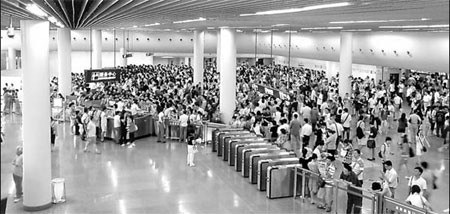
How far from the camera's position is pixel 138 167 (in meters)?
14.7

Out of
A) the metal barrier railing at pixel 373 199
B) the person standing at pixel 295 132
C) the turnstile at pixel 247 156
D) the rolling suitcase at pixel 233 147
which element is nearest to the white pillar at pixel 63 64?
the person standing at pixel 295 132

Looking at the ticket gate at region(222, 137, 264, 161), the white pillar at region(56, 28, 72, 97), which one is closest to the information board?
the white pillar at region(56, 28, 72, 97)

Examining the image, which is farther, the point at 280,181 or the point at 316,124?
the point at 316,124

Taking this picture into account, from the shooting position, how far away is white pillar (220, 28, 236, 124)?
2080 centimetres

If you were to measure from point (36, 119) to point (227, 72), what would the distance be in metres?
10.9

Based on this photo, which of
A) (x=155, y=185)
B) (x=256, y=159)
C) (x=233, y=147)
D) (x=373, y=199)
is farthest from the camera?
(x=233, y=147)

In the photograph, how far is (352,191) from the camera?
973cm

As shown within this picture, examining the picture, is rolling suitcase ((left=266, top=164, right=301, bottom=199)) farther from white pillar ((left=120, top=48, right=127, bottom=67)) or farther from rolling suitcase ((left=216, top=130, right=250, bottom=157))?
white pillar ((left=120, top=48, right=127, bottom=67))

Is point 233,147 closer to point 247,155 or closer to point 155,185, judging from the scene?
point 247,155

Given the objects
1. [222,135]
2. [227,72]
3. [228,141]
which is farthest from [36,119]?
[227,72]

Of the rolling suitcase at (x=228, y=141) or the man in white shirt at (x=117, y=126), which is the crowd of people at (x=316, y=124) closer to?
the man in white shirt at (x=117, y=126)

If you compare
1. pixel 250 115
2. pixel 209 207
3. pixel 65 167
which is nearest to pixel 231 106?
pixel 250 115

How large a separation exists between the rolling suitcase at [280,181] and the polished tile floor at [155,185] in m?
0.18

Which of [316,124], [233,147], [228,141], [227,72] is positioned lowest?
[233,147]
